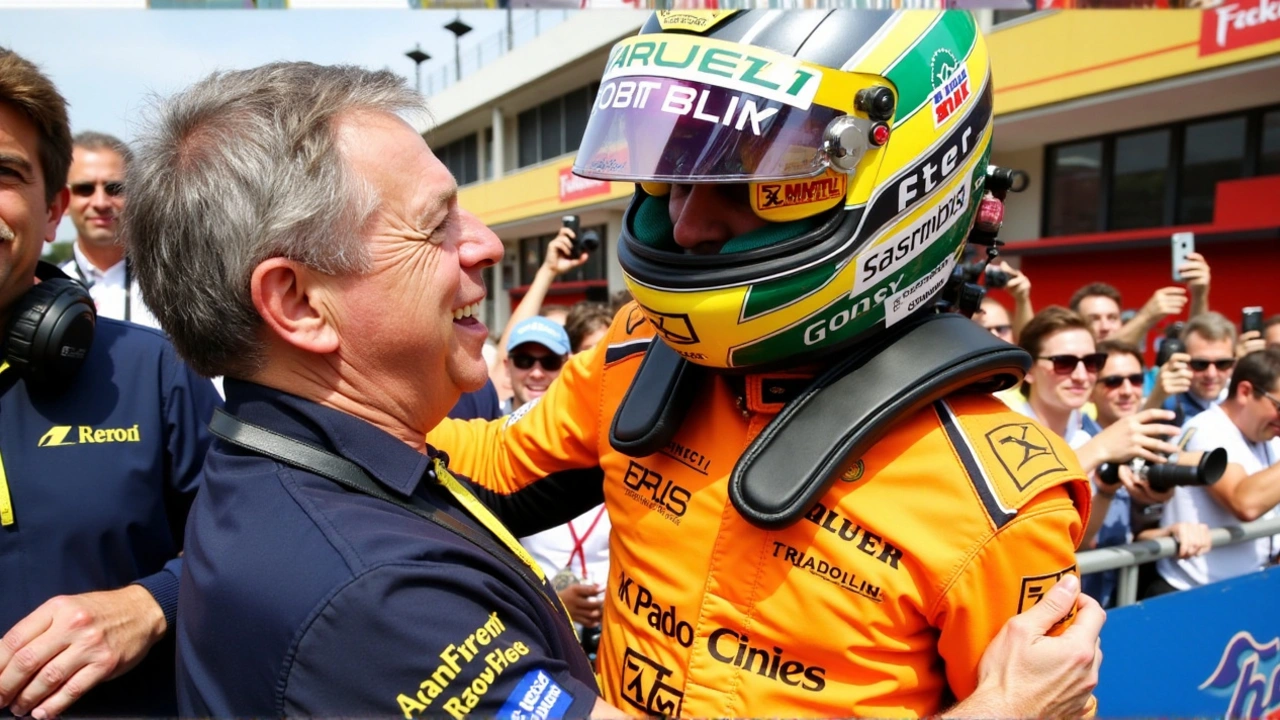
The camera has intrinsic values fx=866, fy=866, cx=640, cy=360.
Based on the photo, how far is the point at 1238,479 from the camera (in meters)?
3.34

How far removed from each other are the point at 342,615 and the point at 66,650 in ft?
2.44

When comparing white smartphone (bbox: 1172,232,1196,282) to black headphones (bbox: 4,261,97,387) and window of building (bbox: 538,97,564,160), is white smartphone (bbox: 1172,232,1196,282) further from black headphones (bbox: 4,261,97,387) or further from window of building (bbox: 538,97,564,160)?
window of building (bbox: 538,97,564,160)

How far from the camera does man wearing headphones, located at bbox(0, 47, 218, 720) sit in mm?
1646

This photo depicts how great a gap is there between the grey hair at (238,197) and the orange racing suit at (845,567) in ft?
2.27

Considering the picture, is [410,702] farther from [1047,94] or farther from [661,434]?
[1047,94]

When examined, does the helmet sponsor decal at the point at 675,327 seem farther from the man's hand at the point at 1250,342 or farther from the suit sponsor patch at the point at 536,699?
the man's hand at the point at 1250,342

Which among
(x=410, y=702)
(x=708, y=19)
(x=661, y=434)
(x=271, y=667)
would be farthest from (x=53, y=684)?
(x=708, y=19)

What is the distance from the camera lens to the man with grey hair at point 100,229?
361cm

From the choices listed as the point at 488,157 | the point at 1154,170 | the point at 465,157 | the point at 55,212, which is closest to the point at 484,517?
the point at 55,212

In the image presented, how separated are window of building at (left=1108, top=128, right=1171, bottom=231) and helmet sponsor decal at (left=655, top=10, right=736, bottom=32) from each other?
12103 mm

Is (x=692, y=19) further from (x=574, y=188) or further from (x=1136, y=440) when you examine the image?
(x=574, y=188)

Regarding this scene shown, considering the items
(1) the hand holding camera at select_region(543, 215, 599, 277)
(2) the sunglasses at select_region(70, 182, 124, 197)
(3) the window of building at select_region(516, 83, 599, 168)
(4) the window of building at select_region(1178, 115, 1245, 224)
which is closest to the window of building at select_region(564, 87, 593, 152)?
(3) the window of building at select_region(516, 83, 599, 168)

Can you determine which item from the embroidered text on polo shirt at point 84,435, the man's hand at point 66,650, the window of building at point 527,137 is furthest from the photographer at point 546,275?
the window of building at point 527,137

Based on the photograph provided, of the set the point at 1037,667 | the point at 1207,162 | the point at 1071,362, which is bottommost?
the point at 1207,162
